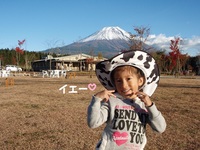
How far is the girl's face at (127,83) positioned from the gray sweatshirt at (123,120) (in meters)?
0.04

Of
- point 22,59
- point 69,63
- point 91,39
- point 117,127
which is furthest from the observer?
point 91,39

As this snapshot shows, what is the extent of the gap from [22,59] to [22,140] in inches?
3052

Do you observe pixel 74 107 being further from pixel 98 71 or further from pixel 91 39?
pixel 91 39

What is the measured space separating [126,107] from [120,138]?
0.67ft

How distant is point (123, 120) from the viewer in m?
1.77

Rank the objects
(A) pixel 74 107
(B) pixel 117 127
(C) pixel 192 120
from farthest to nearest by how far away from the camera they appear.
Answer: (A) pixel 74 107 < (C) pixel 192 120 < (B) pixel 117 127

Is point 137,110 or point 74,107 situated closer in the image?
point 137,110

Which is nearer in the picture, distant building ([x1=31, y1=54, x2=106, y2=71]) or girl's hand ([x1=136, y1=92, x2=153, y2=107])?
girl's hand ([x1=136, y1=92, x2=153, y2=107])

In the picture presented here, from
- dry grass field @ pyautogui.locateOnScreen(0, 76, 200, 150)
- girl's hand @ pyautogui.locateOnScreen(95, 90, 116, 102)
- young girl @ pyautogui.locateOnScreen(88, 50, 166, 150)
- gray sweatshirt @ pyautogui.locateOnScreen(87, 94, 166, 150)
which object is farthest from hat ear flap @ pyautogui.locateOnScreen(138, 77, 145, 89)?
dry grass field @ pyautogui.locateOnScreen(0, 76, 200, 150)

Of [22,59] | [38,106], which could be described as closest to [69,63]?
[22,59]

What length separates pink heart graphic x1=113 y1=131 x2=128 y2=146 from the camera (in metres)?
1.73

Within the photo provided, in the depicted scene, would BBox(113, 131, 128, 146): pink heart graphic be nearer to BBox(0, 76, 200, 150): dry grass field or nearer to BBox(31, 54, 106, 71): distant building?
BBox(0, 76, 200, 150): dry grass field

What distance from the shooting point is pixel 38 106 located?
9461mm

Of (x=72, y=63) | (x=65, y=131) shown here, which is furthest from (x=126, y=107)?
(x=72, y=63)
